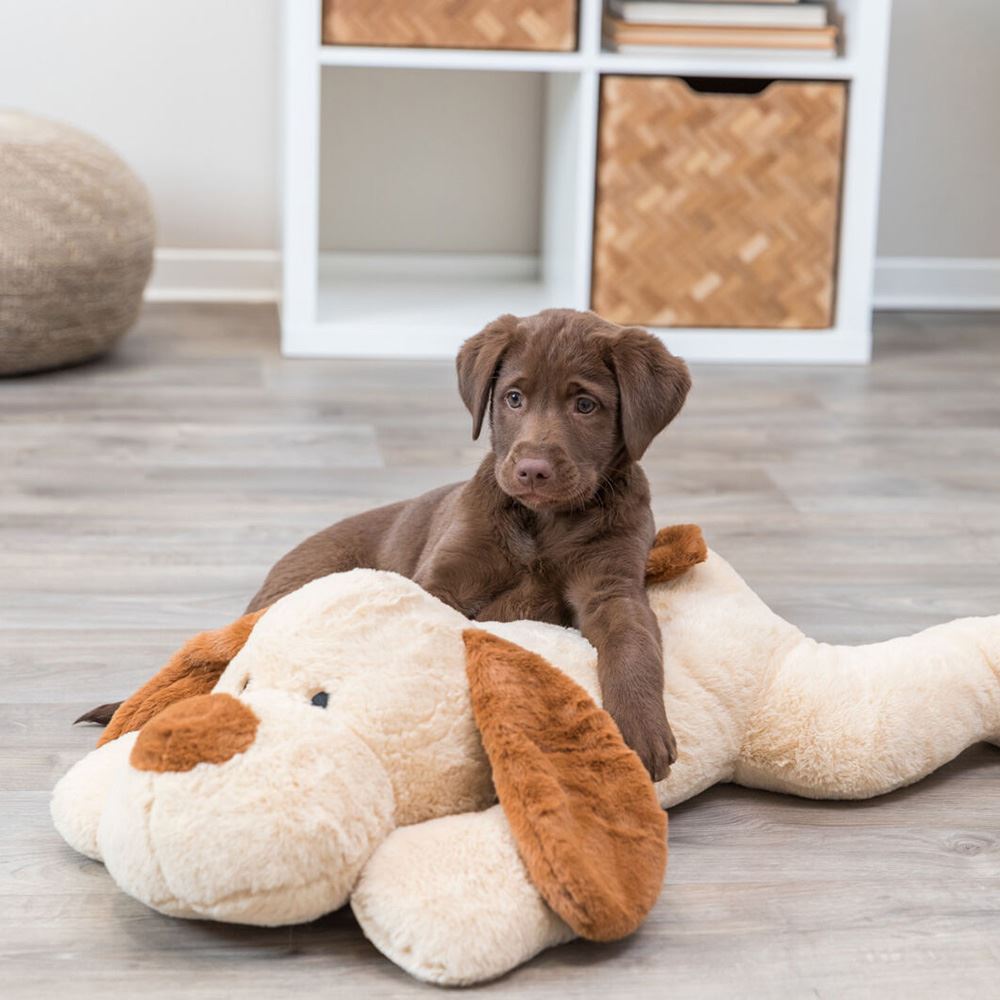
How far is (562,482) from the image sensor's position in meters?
1.33

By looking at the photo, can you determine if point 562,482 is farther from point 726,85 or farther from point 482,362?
point 726,85

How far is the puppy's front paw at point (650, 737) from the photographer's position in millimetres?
1198

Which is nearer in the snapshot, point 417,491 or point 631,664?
point 631,664

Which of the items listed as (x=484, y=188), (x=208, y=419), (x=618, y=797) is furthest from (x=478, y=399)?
(x=484, y=188)

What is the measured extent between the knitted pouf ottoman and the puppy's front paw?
5.91 feet

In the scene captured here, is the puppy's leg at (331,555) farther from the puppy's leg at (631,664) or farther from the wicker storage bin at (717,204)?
the wicker storage bin at (717,204)

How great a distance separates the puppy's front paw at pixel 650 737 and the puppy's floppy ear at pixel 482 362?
0.31 m

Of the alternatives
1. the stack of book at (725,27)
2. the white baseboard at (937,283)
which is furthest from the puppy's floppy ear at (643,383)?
the white baseboard at (937,283)

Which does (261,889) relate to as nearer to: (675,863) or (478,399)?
(675,863)

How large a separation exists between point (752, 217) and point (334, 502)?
122cm

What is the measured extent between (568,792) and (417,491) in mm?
1154

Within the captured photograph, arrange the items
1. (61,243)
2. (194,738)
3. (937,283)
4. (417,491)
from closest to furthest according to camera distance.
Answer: (194,738), (417,491), (61,243), (937,283)

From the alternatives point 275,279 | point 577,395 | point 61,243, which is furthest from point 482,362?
point 275,279

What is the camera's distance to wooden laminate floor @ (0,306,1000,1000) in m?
1.09
